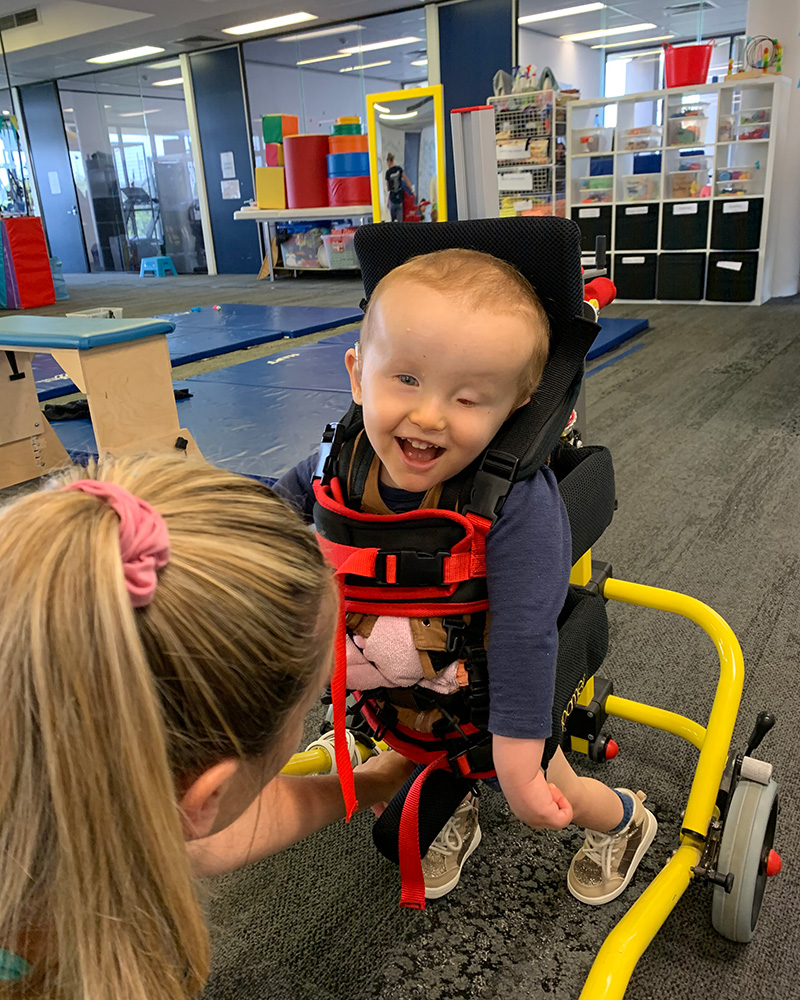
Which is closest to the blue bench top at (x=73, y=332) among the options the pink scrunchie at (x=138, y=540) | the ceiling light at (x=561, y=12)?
the pink scrunchie at (x=138, y=540)

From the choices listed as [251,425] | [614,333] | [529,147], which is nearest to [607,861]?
[251,425]

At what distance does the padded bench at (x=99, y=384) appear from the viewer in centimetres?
277

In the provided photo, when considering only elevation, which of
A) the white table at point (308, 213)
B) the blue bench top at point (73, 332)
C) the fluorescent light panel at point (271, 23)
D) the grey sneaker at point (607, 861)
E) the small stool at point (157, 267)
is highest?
the fluorescent light panel at point (271, 23)

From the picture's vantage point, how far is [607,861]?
130 centimetres

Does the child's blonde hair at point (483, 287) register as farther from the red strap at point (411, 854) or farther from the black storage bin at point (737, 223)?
the black storage bin at point (737, 223)

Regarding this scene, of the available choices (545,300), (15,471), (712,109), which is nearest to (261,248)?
(712,109)

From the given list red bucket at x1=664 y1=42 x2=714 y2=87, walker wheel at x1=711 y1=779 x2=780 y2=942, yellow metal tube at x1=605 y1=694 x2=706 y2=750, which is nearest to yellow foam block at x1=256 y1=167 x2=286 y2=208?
red bucket at x1=664 y1=42 x2=714 y2=87

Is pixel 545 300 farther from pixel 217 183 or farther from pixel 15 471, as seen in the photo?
pixel 217 183

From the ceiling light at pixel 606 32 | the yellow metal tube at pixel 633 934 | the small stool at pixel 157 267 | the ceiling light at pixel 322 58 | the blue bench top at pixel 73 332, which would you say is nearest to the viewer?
the yellow metal tube at pixel 633 934

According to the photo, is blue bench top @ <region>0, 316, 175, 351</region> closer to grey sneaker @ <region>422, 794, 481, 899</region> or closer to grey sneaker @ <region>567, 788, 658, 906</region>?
grey sneaker @ <region>422, 794, 481, 899</region>

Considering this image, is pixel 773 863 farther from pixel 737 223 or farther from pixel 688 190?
pixel 688 190

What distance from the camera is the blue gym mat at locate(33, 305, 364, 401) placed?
508 cm

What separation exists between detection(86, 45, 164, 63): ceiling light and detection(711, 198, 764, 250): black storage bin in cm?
805

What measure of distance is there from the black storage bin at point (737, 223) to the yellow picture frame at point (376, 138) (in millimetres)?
2577
